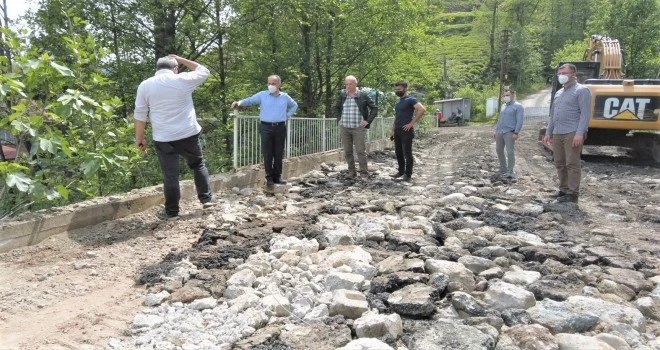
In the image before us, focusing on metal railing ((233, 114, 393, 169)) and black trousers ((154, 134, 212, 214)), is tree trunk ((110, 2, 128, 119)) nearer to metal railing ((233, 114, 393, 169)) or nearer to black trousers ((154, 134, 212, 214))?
metal railing ((233, 114, 393, 169))

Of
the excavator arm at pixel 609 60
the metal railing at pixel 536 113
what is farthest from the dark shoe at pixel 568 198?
the metal railing at pixel 536 113

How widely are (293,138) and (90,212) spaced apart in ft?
15.6

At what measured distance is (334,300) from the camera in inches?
119

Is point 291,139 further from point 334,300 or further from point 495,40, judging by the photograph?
point 495,40

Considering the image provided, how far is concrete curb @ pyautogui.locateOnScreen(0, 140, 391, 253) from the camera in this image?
418 cm

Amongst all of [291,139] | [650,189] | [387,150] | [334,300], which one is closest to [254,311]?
[334,300]

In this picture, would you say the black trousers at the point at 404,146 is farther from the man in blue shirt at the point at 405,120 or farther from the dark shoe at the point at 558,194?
the dark shoe at the point at 558,194

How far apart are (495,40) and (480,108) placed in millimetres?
18895

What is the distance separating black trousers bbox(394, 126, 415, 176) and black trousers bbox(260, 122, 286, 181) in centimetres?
208

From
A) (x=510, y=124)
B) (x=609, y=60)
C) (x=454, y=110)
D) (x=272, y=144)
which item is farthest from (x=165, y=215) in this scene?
(x=454, y=110)

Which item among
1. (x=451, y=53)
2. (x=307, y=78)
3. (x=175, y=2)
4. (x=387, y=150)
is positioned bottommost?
(x=387, y=150)

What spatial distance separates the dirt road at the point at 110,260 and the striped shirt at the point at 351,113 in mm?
2611

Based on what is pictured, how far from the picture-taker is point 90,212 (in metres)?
4.84

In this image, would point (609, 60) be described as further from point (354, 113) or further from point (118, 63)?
point (118, 63)
